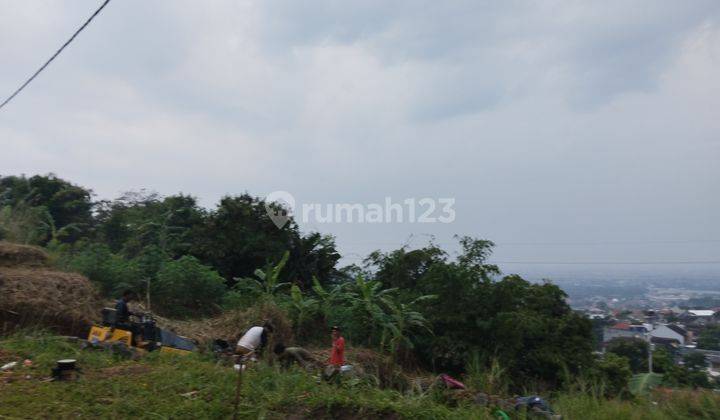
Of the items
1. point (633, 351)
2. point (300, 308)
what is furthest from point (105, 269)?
point (633, 351)

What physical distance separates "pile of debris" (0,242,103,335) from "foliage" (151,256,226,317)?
1.82 metres

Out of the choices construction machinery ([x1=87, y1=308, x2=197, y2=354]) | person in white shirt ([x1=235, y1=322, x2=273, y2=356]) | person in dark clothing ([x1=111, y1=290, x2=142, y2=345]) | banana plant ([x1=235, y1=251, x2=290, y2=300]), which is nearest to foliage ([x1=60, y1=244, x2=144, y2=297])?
banana plant ([x1=235, y1=251, x2=290, y2=300])

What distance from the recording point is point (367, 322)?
→ 11.9 metres

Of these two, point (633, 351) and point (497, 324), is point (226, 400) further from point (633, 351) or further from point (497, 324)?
point (633, 351)

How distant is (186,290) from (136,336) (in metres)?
3.91

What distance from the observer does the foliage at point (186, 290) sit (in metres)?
12.5

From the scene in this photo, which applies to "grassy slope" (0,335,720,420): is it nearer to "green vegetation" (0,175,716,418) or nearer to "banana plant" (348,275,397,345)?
"green vegetation" (0,175,716,418)

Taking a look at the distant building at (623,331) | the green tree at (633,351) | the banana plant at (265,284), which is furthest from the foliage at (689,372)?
the banana plant at (265,284)

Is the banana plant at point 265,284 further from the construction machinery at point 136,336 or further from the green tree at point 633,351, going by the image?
the green tree at point 633,351

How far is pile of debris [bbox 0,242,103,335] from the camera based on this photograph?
368 inches

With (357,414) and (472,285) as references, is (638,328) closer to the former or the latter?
(472,285)

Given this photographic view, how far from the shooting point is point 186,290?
41.4 feet

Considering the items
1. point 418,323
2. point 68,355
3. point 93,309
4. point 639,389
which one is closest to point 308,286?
point 418,323

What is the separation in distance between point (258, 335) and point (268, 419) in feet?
12.5
